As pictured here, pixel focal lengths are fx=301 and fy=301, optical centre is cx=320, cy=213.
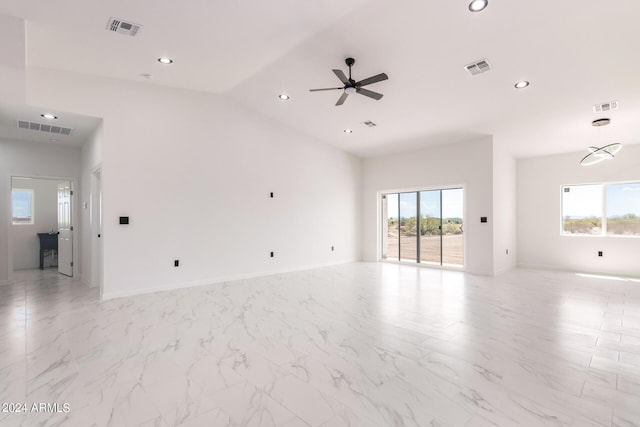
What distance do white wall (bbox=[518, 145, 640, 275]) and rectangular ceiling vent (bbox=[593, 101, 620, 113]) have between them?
2.46 meters

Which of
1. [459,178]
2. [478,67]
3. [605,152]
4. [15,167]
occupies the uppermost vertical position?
[478,67]

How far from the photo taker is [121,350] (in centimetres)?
285

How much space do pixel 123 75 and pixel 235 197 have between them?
264cm

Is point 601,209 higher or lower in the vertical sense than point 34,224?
higher

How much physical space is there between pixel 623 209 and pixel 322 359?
7.76 m

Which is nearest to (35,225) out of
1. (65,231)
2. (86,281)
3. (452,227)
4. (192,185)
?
(65,231)

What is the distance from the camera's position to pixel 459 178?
22.5ft

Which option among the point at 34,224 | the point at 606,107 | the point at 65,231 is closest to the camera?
the point at 606,107

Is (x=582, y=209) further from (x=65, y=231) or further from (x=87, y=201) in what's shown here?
(x=65, y=231)

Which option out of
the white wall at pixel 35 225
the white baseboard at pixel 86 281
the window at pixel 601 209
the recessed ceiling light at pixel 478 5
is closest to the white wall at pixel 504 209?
the window at pixel 601 209

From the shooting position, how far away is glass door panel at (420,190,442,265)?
7523 millimetres

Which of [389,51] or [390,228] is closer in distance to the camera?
[389,51]

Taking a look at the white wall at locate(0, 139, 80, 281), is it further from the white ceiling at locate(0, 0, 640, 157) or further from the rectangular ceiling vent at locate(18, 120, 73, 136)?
the white ceiling at locate(0, 0, 640, 157)

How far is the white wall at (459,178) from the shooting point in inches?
253
